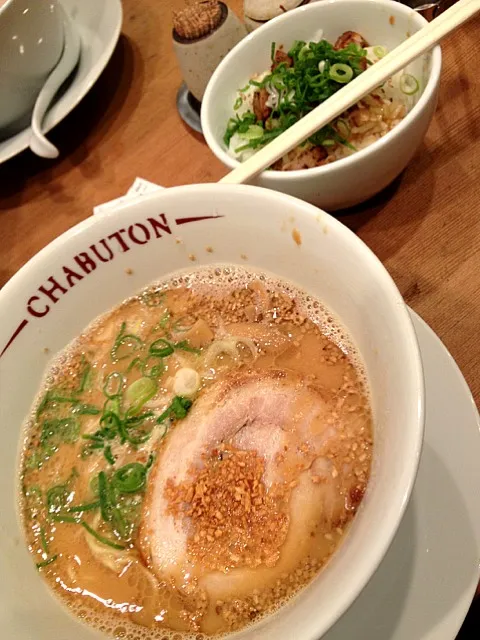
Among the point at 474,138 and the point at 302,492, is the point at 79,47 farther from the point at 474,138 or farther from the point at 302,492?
the point at 302,492

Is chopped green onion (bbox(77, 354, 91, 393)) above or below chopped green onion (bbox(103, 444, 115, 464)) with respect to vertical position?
above

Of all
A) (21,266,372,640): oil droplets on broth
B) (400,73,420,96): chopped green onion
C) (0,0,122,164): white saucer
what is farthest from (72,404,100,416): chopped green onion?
(400,73,420,96): chopped green onion

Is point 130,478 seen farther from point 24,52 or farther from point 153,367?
point 24,52

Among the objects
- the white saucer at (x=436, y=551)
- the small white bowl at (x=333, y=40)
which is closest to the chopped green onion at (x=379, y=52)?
the small white bowl at (x=333, y=40)

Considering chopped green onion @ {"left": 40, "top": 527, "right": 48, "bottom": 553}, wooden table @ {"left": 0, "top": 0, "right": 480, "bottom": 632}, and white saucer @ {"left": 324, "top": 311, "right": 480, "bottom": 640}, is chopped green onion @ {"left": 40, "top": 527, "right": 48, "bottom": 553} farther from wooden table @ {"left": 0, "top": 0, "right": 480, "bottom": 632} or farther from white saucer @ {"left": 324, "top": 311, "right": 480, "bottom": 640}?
wooden table @ {"left": 0, "top": 0, "right": 480, "bottom": 632}

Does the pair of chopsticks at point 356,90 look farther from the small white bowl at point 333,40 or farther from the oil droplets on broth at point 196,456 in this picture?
the oil droplets on broth at point 196,456

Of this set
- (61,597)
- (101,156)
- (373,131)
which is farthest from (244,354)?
(101,156)
